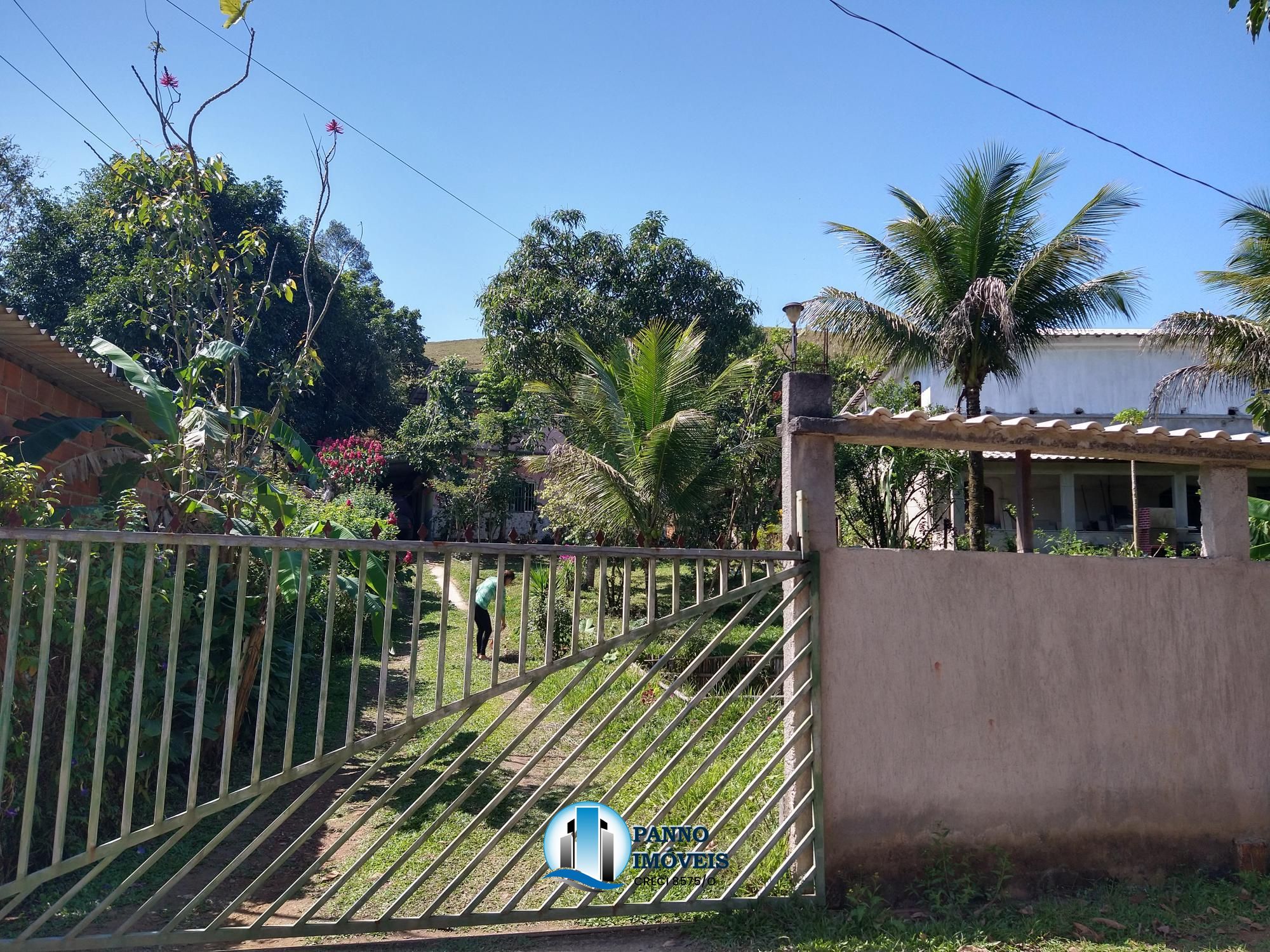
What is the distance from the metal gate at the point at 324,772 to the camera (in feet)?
11.5

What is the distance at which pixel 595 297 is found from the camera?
16.4 m

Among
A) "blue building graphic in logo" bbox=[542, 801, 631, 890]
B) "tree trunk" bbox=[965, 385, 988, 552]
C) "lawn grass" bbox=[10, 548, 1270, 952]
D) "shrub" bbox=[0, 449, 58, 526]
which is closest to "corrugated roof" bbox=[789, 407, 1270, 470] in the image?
"lawn grass" bbox=[10, 548, 1270, 952]

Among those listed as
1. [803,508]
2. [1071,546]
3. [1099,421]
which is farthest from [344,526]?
[1099,421]

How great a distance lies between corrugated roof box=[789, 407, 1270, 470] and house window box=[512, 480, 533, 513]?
1623 cm

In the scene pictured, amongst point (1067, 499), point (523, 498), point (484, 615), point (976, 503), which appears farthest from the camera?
point (523, 498)

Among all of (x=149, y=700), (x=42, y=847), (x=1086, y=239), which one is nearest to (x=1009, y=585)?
(x=149, y=700)

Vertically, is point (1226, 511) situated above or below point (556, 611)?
above

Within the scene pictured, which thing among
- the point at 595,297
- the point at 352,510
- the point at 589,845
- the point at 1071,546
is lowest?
the point at 589,845

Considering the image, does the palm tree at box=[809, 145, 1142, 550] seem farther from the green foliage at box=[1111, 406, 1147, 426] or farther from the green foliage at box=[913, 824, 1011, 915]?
the green foliage at box=[913, 824, 1011, 915]

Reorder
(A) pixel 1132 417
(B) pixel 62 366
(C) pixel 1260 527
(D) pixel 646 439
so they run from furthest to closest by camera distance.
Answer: (A) pixel 1132 417 < (C) pixel 1260 527 < (D) pixel 646 439 < (B) pixel 62 366

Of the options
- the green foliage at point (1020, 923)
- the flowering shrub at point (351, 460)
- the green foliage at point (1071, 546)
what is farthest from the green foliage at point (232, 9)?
the flowering shrub at point (351, 460)

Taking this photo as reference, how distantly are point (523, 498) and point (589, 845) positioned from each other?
17598 millimetres

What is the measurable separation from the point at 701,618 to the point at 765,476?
29.4ft

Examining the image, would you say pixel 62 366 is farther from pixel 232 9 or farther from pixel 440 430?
pixel 440 430
